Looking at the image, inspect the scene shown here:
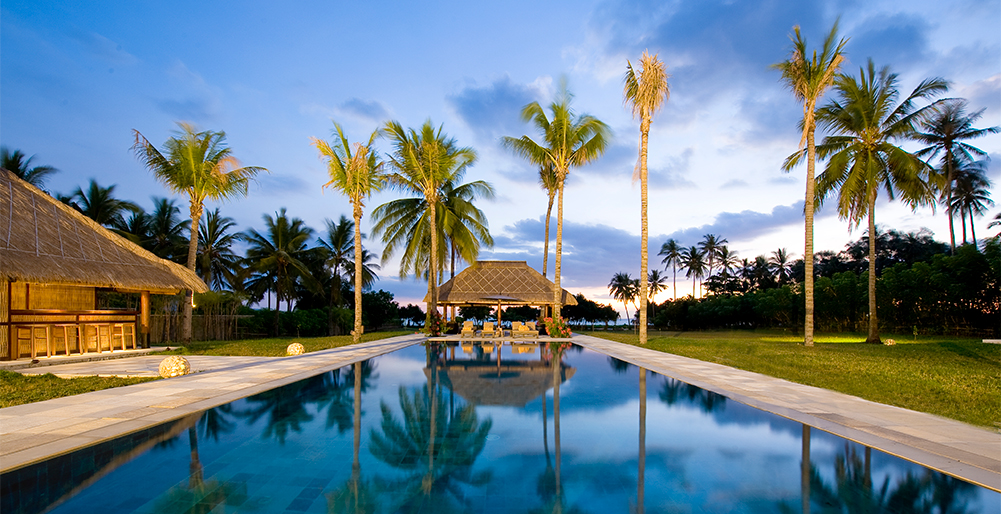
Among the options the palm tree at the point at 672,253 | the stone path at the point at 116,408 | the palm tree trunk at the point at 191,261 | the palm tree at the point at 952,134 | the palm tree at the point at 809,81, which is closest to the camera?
the stone path at the point at 116,408

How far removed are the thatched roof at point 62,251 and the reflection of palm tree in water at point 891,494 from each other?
13.2 m

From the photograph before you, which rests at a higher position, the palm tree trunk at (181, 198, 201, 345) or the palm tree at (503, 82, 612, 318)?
the palm tree at (503, 82, 612, 318)

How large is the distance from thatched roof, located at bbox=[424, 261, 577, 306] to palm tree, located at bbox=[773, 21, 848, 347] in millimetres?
9458

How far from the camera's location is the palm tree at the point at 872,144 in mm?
16281

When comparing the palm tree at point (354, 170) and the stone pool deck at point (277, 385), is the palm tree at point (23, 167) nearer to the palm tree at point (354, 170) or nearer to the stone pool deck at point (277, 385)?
the palm tree at point (354, 170)

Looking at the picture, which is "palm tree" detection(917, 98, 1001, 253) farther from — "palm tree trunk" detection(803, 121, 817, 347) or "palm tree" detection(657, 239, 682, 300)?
"palm tree" detection(657, 239, 682, 300)

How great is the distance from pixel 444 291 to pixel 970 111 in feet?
85.1

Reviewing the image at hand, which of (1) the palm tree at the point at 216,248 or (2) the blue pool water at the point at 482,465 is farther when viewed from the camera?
(1) the palm tree at the point at 216,248

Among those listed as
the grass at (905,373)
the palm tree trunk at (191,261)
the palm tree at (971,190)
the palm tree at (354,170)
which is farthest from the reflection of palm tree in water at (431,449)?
the palm tree at (971,190)

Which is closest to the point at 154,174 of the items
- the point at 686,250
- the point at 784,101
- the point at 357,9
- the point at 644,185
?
the point at 357,9

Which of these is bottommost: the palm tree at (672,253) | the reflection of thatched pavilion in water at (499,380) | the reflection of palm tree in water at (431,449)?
the reflection of thatched pavilion in water at (499,380)

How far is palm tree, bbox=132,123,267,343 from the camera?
1479 centimetres

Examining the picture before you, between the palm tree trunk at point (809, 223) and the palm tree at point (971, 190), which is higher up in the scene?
the palm tree at point (971, 190)

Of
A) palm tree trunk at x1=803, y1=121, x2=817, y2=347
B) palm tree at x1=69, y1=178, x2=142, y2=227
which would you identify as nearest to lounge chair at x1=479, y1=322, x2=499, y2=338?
palm tree trunk at x1=803, y1=121, x2=817, y2=347
